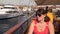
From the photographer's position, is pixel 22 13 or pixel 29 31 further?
pixel 22 13

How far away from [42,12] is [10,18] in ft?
20.0

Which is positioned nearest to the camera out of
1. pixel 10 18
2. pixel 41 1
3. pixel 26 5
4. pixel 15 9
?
pixel 41 1

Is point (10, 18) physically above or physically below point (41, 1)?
below

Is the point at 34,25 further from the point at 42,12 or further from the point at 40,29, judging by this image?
the point at 42,12

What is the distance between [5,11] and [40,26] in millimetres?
6690

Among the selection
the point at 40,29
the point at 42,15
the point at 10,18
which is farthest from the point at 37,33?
the point at 10,18

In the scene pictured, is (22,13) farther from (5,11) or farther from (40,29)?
(40,29)

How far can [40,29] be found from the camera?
6.65 ft

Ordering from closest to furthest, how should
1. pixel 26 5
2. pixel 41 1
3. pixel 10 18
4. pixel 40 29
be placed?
pixel 40 29 < pixel 41 1 < pixel 26 5 < pixel 10 18

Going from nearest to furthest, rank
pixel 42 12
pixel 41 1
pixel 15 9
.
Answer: pixel 42 12, pixel 41 1, pixel 15 9

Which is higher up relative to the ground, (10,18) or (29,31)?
(29,31)

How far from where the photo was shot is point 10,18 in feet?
26.9

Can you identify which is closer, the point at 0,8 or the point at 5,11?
the point at 5,11

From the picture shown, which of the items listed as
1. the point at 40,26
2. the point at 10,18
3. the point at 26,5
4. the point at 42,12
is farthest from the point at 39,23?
the point at 10,18
